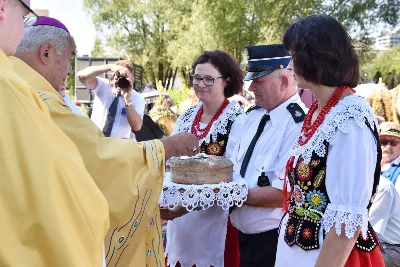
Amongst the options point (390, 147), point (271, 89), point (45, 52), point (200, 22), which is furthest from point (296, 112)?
point (200, 22)

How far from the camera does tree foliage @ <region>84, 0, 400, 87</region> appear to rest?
72.4ft

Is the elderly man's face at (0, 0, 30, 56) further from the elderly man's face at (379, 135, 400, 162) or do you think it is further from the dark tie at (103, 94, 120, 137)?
the dark tie at (103, 94, 120, 137)

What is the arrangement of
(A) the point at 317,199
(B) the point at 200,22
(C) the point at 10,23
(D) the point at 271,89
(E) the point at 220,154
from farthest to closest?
1. (B) the point at 200,22
2. (E) the point at 220,154
3. (D) the point at 271,89
4. (A) the point at 317,199
5. (C) the point at 10,23

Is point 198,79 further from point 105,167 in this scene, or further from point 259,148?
point 105,167

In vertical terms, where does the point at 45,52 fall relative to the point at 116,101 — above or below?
above

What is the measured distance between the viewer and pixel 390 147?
3.92m

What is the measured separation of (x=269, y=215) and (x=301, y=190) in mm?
815

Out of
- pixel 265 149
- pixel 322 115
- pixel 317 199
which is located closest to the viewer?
pixel 317 199

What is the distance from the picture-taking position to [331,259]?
5.75ft

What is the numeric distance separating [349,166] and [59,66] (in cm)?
150

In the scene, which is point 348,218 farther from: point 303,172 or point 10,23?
point 10,23

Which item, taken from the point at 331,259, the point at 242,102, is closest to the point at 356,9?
the point at 242,102

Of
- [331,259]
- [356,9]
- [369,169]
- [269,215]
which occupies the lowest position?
[269,215]

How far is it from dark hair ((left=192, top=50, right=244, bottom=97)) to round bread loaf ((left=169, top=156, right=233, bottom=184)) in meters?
0.95
